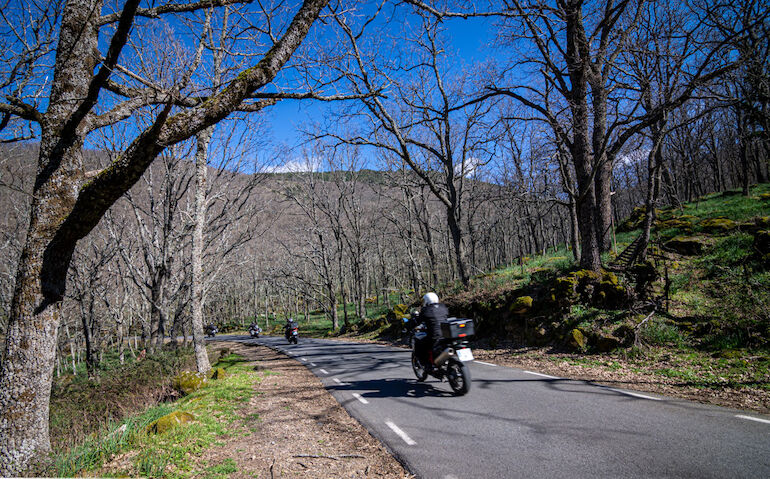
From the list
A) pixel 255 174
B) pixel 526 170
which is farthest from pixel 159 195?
pixel 526 170

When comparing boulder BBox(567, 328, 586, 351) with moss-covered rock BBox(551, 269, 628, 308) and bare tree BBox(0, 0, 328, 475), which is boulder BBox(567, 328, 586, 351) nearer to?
moss-covered rock BBox(551, 269, 628, 308)

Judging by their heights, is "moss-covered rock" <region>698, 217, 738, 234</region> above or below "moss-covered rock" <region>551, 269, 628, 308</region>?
above

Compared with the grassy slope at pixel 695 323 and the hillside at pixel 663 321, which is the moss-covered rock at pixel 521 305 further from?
the grassy slope at pixel 695 323

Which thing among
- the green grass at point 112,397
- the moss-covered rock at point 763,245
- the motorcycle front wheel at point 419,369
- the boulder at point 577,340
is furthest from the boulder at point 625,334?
the green grass at point 112,397

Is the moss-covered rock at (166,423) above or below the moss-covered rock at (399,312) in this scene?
above

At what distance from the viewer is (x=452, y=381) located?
253 inches

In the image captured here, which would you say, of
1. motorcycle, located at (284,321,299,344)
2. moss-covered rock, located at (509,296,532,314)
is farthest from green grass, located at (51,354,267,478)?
motorcycle, located at (284,321,299,344)

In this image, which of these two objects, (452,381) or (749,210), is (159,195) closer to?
(452,381)

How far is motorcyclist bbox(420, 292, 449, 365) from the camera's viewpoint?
6.73 meters

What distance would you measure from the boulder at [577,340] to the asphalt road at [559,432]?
2.52 m

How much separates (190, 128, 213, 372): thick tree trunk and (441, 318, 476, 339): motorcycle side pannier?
22.0 ft

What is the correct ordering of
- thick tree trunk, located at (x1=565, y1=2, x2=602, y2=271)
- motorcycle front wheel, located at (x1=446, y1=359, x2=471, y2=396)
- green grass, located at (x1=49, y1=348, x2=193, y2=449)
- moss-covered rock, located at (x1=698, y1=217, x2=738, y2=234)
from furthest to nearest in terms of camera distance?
moss-covered rock, located at (x1=698, y1=217, x2=738, y2=234), thick tree trunk, located at (x1=565, y1=2, x2=602, y2=271), green grass, located at (x1=49, y1=348, x2=193, y2=449), motorcycle front wheel, located at (x1=446, y1=359, x2=471, y2=396)

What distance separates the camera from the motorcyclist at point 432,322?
673 cm

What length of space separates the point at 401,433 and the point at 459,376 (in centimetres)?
194
